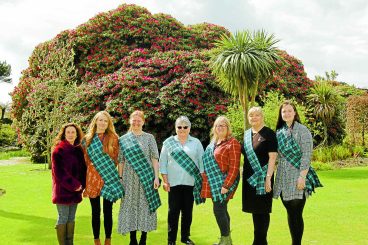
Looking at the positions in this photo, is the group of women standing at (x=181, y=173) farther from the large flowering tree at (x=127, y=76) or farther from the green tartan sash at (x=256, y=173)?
the large flowering tree at (x=127, y=76)

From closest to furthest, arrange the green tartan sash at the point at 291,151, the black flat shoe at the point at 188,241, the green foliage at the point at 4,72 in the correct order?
the green tartan sash at the point at 291,151
the black flat shoe at the point at 188,241
the green foliage at the point at 4,72

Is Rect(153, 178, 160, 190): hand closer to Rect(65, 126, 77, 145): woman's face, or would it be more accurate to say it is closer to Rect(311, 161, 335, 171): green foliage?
Rect(65, 126, 77, 145): woman's face

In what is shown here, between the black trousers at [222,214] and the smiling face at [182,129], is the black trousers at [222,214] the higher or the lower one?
the lower one

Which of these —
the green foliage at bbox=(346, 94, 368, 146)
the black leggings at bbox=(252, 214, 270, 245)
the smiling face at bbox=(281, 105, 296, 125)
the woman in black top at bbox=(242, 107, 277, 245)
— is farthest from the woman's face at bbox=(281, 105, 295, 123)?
the green foliage at bbox=(346, 94, 368, 146)

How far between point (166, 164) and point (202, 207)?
3095mm

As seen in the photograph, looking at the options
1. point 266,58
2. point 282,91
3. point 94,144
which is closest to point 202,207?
point 94,144

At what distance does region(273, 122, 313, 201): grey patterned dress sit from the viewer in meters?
4.72

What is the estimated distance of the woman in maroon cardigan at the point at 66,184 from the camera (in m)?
4.82

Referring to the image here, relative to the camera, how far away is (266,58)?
44.7ft

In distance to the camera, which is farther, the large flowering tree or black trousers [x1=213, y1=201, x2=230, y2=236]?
the large flowering tree

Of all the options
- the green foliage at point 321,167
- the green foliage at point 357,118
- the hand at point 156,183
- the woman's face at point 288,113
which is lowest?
the green foliage at point 321,167

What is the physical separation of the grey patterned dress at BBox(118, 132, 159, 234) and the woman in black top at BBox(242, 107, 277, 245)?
A: 1264 mm

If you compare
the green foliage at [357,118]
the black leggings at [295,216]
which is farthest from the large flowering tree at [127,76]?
the black leggings at [295,216]

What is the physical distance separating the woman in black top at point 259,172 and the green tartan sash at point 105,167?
1604 millimetres
